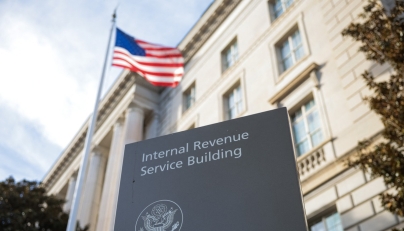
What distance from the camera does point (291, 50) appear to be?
17203 mm

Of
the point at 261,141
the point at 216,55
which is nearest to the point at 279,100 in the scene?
the point at 216,55

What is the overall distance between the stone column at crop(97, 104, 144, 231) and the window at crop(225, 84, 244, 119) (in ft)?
21.2

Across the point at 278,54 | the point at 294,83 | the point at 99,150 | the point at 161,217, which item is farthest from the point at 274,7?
the point at 161,217

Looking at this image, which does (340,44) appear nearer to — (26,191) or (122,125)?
(26,191)

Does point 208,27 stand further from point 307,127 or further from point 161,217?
point 161,217

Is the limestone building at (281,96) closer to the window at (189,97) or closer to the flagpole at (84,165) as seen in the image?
the window at (189,97)

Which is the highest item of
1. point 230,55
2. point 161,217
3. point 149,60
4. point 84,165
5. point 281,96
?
point 230,55

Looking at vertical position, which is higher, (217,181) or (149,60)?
(149,60)

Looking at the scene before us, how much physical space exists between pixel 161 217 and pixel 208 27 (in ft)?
71.7

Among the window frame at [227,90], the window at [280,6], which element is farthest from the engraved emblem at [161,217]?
the window at [280,6]

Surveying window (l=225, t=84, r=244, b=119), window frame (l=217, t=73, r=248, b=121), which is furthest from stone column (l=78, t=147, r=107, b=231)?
window (l=225, t=84, r=244, b=119)

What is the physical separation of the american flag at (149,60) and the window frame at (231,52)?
333 cm

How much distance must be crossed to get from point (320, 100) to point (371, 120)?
2.51m

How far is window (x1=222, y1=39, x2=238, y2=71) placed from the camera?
2133cm
